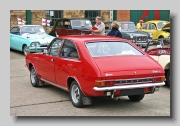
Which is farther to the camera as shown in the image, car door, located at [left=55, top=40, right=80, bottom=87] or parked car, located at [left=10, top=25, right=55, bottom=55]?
parked car, located at [left=10, top=25, right=55, bottom=55]

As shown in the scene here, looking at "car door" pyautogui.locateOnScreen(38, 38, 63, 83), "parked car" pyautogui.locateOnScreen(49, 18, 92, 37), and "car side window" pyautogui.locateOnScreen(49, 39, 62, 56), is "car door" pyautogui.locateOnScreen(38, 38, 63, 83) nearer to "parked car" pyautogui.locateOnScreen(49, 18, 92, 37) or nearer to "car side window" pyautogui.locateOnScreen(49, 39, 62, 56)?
"car side window" pyautogui.locateOnScreen(49, 39, 62, 56)

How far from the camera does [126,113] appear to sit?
21.7 ft

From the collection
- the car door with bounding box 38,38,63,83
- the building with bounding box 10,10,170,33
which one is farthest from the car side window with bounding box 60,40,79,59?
the building with bounding box 10,10,170,33

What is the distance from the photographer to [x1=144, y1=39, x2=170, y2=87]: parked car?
8.93 m

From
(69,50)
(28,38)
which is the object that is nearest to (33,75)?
(69,50)

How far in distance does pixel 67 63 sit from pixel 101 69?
43.8 inches

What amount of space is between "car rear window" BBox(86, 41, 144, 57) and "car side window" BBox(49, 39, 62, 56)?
3.64ft

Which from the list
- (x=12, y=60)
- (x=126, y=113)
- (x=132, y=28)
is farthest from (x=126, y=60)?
(x=132, y=28)

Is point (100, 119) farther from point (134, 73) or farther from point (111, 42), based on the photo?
point (111, 42)

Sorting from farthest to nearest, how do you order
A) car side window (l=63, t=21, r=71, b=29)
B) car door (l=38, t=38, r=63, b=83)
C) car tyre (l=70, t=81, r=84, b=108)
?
car side window (l=63, t=21, r=71, b=29)
car door (l=38, t=38, r=63, b=83)
car tyre (l=70, t=81, r=84, b=108)

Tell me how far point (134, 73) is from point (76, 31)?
1051 cm

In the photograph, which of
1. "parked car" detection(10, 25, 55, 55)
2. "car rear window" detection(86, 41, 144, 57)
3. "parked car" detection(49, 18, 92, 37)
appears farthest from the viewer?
"parked car" detection(49, 18, 92, 37)

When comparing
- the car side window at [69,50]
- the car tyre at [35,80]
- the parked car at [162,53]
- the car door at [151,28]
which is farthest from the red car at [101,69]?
the car door at [151,28]

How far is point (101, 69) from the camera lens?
6320 millimetres
